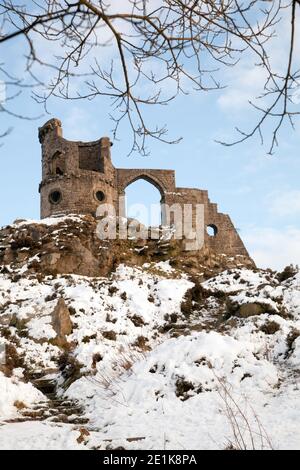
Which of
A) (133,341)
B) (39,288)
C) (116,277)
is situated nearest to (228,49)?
(133,341)

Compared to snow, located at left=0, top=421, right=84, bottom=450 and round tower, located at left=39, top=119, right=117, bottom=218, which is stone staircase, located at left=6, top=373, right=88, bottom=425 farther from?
round tower, located at left=39, top=119, right=117, bottom=218

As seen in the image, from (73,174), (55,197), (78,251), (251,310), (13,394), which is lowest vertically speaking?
(13,394)

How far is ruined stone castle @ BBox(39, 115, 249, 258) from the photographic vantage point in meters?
25.5

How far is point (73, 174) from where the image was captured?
2570 centimetres

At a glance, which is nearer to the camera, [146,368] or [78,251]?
[146,368]

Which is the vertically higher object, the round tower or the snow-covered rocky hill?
the round tower

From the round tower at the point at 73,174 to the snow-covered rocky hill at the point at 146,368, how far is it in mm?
9942

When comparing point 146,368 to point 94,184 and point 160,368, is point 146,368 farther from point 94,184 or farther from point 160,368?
point 94,184

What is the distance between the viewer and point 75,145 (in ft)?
87.1

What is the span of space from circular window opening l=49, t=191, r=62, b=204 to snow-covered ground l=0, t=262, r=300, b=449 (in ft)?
34.9

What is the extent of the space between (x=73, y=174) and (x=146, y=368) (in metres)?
19.3

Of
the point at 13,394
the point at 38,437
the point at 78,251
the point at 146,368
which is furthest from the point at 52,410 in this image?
the point at 78,251

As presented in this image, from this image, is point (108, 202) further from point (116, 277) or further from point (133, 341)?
point (133, 341)

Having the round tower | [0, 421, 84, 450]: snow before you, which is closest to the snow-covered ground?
[0, 421, 84, 450]: snow
